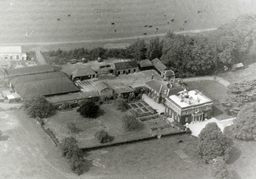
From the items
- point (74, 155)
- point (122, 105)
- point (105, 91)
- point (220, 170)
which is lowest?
point (220, 170)

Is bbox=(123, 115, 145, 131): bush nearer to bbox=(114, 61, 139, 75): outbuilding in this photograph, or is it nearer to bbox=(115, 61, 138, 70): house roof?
bbox=(114, 61, 139, 75): outbuilding

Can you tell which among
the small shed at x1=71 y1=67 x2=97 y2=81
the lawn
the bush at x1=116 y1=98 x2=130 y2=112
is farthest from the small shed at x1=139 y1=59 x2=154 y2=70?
the lawn

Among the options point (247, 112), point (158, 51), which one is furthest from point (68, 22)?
point (247, 112)

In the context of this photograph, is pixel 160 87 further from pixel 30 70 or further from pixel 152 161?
pixel 30 70

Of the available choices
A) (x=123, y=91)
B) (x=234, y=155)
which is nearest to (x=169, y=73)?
(x=123, y=91)

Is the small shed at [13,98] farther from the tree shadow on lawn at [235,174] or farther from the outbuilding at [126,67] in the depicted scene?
the tree shadow on lawn at [235,174]

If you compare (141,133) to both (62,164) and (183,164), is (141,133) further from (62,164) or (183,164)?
(62,164)
